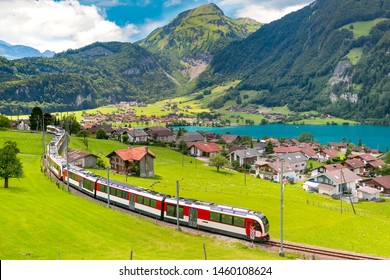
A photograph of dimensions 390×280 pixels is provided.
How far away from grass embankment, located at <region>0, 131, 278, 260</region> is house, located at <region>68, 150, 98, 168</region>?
30.5 metres

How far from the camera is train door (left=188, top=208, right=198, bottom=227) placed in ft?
124

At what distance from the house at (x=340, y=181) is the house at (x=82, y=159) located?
5081 centimetres

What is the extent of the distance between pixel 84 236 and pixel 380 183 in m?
84.5

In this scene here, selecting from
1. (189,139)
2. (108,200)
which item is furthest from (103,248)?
(189,139)

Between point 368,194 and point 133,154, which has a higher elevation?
point 133,154

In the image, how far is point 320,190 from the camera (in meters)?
88.3

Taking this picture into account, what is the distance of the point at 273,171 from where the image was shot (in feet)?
351

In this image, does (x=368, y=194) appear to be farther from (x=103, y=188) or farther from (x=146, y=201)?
(x=103, y=188)

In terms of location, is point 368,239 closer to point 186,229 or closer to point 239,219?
point 239,219

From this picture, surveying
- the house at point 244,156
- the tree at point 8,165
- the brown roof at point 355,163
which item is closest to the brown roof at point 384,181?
the brown roof at point 355,163

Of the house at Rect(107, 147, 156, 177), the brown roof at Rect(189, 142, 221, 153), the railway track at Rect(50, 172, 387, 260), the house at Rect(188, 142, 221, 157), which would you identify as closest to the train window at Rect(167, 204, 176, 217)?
the railway track at Rect(50, 172, 387, 260)

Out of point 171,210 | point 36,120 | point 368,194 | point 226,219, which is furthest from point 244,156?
point 226,219

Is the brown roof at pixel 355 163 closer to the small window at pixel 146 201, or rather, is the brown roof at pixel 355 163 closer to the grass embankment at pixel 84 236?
the small window at pixel 146 201

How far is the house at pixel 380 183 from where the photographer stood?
95438mm
